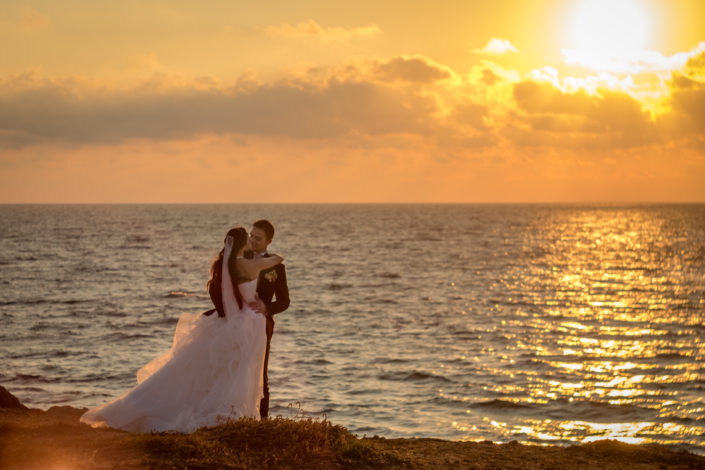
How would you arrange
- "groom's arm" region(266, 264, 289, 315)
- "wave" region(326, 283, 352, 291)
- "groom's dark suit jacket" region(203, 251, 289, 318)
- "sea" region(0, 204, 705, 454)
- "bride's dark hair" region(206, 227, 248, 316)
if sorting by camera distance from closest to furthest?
1. "bride's dark hair" region(206, 227, 248, 316)
2. "groom's dark suit jacket" region(203, 251, 289, 318)
3. "groom's arm" region(266, 264, 289, 315)
4. "sea" region(0, 204, 705, 454)
5. "wave" region(326, 283, 352, 291)

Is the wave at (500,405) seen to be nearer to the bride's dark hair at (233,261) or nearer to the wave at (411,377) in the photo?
the wave at (411,377)

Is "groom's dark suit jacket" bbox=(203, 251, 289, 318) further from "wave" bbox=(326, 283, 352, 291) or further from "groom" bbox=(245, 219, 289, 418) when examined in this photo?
"wave" bbox=(326, 283, 352, 291)

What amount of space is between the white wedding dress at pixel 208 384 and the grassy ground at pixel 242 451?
0.21m

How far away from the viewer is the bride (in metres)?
8.59

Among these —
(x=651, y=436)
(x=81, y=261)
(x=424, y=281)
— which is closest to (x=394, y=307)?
(x=424, y=281)

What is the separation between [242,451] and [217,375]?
1034mm

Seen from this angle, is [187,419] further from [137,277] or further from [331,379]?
[137,277]

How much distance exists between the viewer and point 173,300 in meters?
35.1

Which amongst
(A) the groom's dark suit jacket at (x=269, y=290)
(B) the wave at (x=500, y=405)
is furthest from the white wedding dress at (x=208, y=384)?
(B) the wave at (x=500, y=405)

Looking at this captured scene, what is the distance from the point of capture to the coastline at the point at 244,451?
770 centimetres

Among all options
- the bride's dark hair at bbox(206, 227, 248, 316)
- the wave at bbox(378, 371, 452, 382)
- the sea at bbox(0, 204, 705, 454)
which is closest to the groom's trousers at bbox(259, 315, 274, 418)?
the bride's dark hair at bbox(206, 227, 248, 316)

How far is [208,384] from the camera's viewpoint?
8695 mm

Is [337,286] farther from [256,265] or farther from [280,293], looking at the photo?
[256,265]

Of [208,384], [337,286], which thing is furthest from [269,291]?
[337,286]
